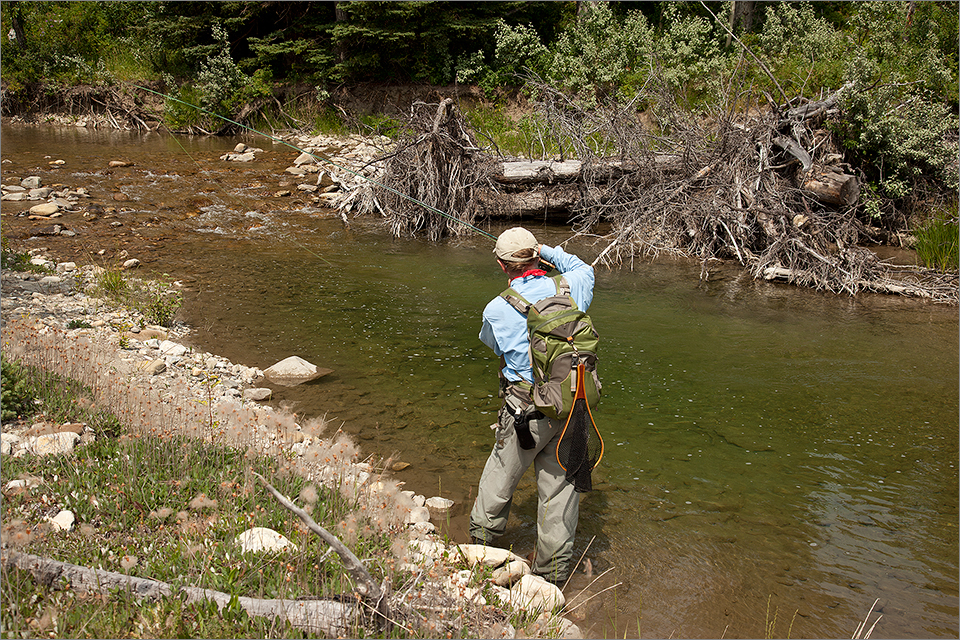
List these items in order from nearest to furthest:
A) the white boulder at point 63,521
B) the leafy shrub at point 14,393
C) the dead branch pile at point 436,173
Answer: the white boulder at point 63,521 < the leafy shrub at point 14,393 < the dead branch pile at point 436,173

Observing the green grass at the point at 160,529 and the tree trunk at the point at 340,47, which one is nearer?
the green grass at the point at 160,529

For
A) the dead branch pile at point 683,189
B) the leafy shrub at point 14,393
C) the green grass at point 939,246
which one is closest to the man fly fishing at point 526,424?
the leafy shrub at point 14,393

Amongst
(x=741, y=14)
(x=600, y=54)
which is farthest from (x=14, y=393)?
(x=741, y=14)

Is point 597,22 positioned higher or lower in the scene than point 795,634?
higher

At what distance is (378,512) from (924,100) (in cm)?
1293

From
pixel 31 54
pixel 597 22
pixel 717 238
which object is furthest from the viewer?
pixel 31 54

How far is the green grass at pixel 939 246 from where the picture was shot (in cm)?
1054

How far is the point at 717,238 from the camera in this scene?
38.1ft

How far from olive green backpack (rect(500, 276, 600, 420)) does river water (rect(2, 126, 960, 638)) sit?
50.3 inches

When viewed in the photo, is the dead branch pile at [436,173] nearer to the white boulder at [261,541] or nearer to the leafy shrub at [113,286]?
the leafy shrub at [113,286]

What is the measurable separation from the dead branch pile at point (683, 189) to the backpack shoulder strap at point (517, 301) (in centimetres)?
724

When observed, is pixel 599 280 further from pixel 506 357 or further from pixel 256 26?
pixel 256 26

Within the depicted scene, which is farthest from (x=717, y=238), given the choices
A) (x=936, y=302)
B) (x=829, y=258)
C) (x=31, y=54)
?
(x=31, y=54)

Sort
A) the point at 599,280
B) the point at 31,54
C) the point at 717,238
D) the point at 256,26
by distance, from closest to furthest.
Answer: the point at 599,280 < the point at 717,238 < the point at 31,54 < the point at 256,26
